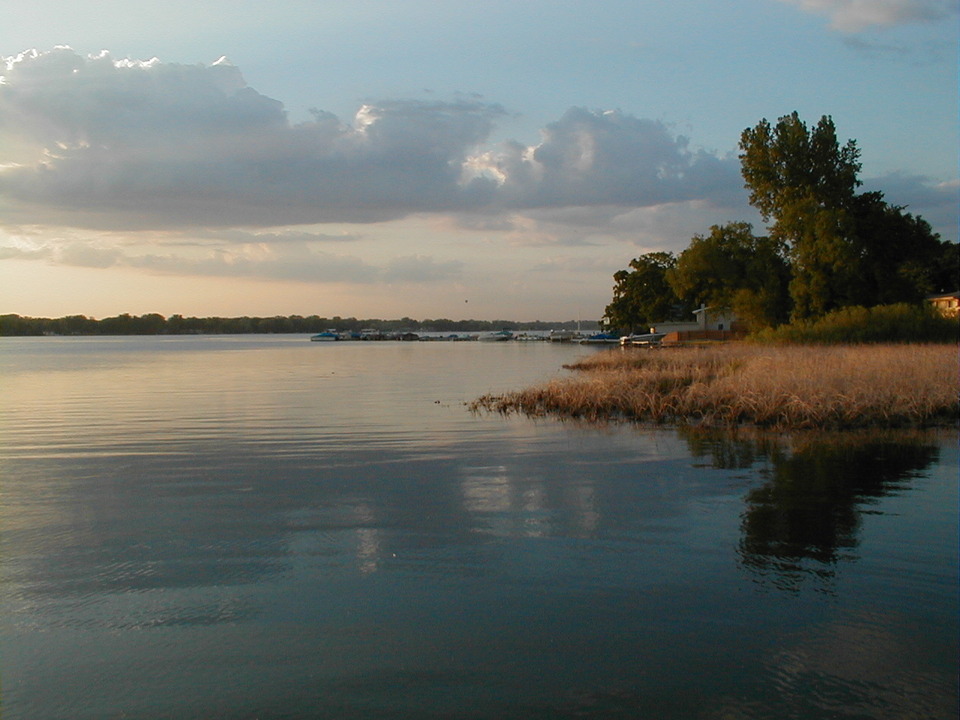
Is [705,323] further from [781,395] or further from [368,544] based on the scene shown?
[368,544]

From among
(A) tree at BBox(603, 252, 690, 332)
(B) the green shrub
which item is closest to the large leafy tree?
(B) the green shrub

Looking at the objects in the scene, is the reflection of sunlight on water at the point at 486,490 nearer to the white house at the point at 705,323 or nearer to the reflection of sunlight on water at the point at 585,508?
the reflection of sunlight on water at the point at 585,508

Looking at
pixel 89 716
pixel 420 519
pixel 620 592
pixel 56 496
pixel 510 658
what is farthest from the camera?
pixel 56 496

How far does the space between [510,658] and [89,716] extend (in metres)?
4.08

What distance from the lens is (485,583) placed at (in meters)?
10.8

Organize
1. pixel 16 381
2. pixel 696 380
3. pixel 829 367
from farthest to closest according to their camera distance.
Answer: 1. pixel 16 381
2. pixel 696 380
3. pixel 829 367

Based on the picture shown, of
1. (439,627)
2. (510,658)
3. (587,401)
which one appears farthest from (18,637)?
(587,401)

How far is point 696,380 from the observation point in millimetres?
32312

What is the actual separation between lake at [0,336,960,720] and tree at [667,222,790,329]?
55482mm

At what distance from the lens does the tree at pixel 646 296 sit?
123 metres

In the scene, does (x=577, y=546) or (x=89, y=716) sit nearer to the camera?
(x=89, y=716)

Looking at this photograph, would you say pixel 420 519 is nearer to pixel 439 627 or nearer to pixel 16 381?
pixel 439 627

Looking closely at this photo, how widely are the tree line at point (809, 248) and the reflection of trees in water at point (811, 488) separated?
46868 millimetres

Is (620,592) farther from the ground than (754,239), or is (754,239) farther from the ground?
(754,239)
